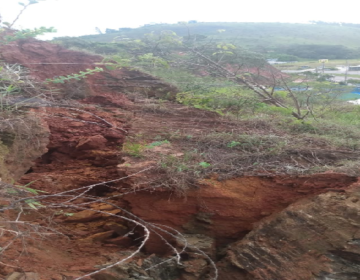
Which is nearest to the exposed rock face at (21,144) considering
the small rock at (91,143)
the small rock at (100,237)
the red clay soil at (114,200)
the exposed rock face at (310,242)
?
the red clay soil at (114,200)

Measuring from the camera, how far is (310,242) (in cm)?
308

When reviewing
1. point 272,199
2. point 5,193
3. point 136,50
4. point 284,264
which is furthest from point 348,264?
point 136,50

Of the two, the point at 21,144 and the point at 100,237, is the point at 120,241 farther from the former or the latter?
the point at 21,144

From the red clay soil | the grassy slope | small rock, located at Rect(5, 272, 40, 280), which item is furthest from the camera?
the grassy slope

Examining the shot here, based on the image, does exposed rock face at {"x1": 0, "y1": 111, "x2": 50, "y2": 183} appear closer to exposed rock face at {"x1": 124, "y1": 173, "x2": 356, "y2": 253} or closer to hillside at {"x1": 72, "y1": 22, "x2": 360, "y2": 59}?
exposed rock face at {"x1": 124, "y1": 173, "x2": 356, "y2": 253}

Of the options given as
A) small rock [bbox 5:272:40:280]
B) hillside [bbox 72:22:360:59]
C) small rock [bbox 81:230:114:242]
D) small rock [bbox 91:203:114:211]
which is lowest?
small rock [bbox 81:230:114:242]

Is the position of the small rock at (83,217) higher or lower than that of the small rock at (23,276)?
lower

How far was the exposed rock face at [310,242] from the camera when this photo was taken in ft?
9.55

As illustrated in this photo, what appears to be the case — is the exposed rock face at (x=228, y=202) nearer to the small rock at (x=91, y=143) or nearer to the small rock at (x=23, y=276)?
the small rock at (x=91, y=143)

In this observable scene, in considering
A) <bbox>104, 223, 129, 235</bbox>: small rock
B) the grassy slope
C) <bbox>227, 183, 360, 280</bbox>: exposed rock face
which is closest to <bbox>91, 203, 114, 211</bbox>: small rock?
<bbox>104, 223, 129, 235</bbox>: small rock

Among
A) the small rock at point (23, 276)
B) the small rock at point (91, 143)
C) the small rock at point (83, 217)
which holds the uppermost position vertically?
the small rock at point (91, 143)

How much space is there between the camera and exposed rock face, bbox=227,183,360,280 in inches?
115

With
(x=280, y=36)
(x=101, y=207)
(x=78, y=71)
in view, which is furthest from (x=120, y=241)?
(x=280, y=36)

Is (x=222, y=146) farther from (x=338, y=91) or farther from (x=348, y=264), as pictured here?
(x=338, y=91)
